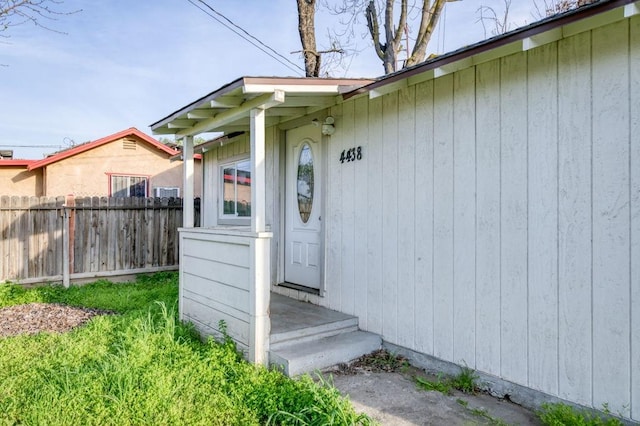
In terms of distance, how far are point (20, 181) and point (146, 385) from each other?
13181 mm

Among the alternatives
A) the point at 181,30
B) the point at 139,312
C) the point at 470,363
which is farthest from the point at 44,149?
the point at 470,363

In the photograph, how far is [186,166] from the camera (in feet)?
17.6

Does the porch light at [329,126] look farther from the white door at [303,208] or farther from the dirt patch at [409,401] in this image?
the dirt patch at [409,401]

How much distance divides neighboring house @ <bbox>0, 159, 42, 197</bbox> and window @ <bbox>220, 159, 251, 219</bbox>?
8.74 metres

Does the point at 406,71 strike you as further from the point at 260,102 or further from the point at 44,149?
the point at 44,149

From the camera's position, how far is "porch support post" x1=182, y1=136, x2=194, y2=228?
5.38 metres

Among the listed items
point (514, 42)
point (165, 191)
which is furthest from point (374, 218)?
point (165, 191)

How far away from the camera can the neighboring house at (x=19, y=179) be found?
507 inches

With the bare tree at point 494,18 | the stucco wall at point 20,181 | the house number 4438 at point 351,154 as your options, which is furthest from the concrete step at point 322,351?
the stucco wall at point 20,181

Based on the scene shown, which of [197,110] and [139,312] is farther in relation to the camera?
[139,312]

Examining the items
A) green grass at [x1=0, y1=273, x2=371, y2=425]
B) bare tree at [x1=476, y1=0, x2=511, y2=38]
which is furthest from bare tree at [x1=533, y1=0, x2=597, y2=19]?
green grass at [x1=0, y1=273, x2=371, y2=425]

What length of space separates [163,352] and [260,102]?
256cm

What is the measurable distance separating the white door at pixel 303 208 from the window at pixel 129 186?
10.2 metres

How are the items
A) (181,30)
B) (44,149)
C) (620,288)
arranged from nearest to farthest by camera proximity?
(620,288), (181,30), (44,149)
